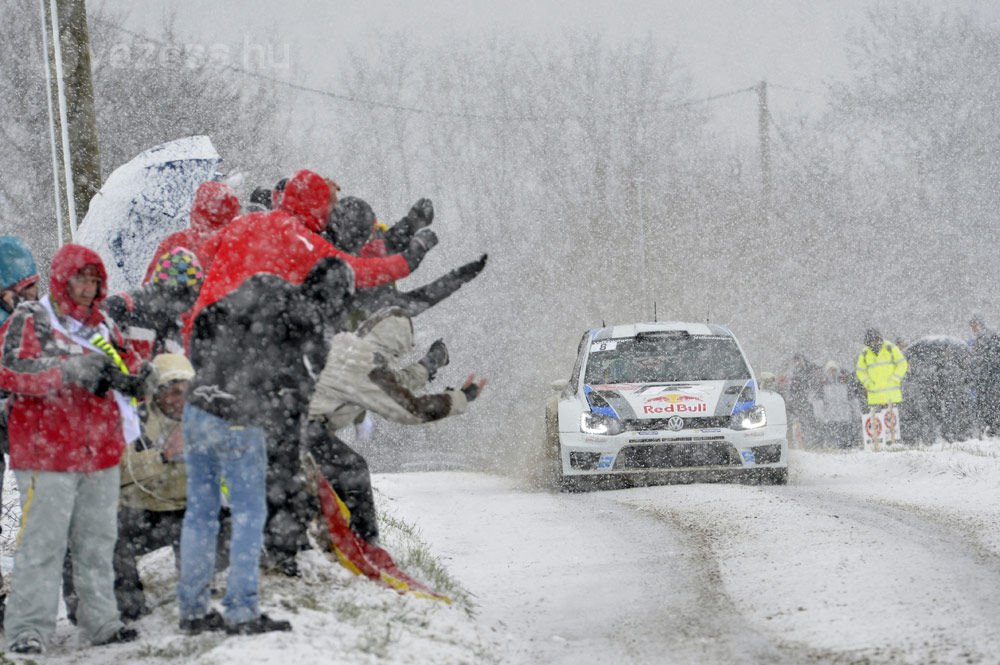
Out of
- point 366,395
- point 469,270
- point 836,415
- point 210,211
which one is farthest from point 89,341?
point 836,415

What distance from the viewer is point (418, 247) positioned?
6855 mm

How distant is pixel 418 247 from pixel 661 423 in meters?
6.80

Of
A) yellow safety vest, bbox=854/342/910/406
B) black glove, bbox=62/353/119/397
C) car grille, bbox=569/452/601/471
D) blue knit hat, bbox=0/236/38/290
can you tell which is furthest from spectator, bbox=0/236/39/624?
yellow safety vest, bbox=854/342/910/406

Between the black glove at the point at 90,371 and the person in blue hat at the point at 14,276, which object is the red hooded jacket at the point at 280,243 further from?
the person in blue hat at the point at 14,276

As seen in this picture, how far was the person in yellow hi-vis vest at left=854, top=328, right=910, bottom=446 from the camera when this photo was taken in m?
20.2

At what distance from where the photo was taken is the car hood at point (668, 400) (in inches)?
523

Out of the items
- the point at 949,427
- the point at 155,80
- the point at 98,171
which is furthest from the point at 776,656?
the point at 155,80

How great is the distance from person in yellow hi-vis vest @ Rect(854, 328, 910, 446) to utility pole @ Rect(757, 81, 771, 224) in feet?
64.9

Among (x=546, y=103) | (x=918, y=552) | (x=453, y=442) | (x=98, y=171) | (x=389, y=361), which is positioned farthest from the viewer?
(x=546, y=103)

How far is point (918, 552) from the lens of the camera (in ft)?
26.6

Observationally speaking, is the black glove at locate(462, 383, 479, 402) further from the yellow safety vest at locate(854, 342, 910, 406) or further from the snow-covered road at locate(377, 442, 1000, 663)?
the yellow safety vest at locate(854, 342, 910, 406)

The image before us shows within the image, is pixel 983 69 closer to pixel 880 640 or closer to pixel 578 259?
pixel 578 259

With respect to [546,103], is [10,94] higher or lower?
lower

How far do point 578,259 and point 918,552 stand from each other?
38659 mm
